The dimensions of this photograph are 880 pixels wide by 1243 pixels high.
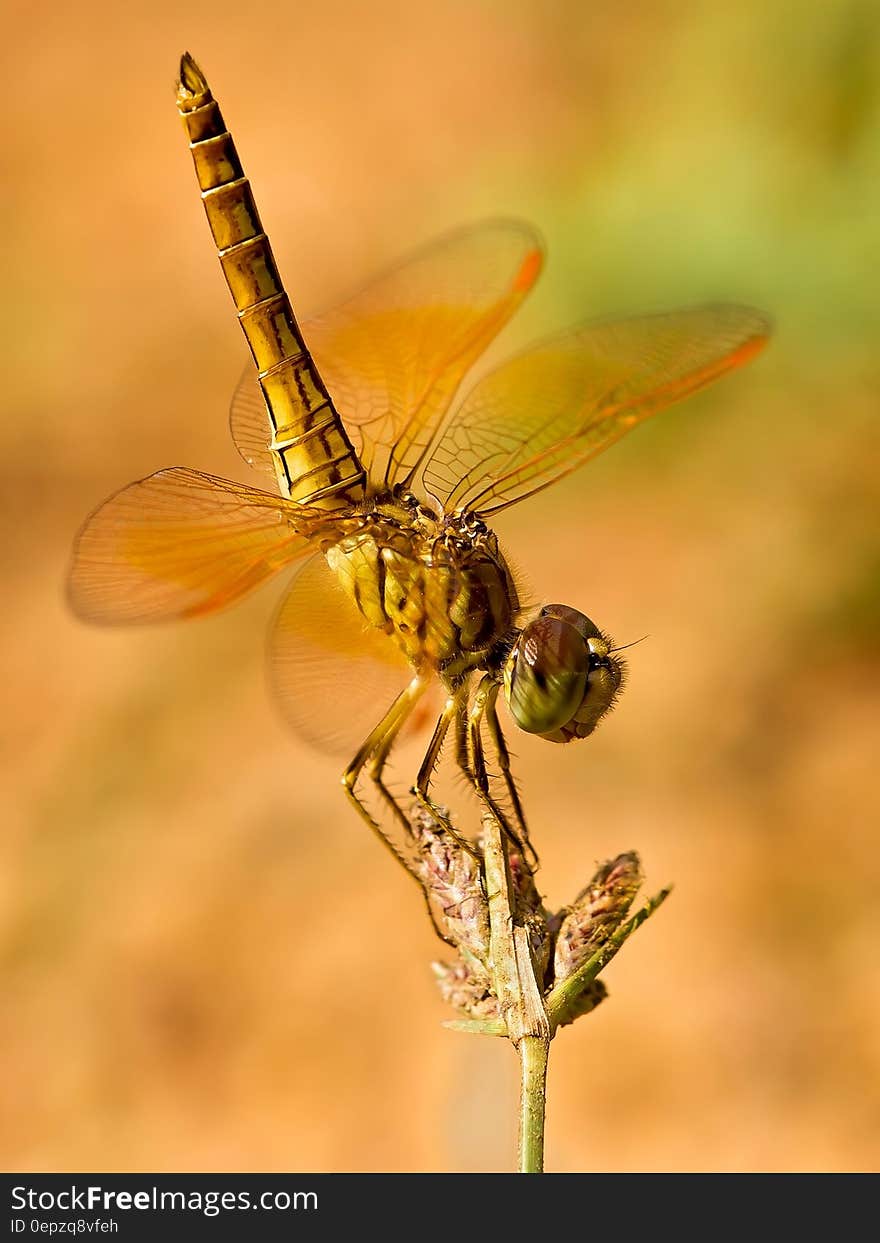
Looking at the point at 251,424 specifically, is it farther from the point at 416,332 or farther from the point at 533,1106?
the point at 533,1106

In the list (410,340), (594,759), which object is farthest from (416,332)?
(594,759)

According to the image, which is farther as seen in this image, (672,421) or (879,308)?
(672,421)

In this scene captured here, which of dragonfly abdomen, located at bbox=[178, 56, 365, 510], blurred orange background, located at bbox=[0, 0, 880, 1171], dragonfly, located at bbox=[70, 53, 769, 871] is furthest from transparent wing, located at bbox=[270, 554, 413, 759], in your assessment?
blurred orange background, located at bbox=[0, 0, 880, 1171]

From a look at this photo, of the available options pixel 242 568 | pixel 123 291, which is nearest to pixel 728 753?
pixel 242 568

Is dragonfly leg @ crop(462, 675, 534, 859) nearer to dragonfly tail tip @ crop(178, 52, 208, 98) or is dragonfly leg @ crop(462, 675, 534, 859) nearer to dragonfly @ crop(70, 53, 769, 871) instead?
dragonfly @ crop(70, 53, 769, 871)

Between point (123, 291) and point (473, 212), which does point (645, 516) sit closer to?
point (473, 212)

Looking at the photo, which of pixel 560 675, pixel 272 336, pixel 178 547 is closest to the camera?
pixel 560 675

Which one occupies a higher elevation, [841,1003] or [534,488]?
[534,488]

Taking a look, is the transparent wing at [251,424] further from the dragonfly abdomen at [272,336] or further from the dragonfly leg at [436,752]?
the dragonfly leg at [436,752]
